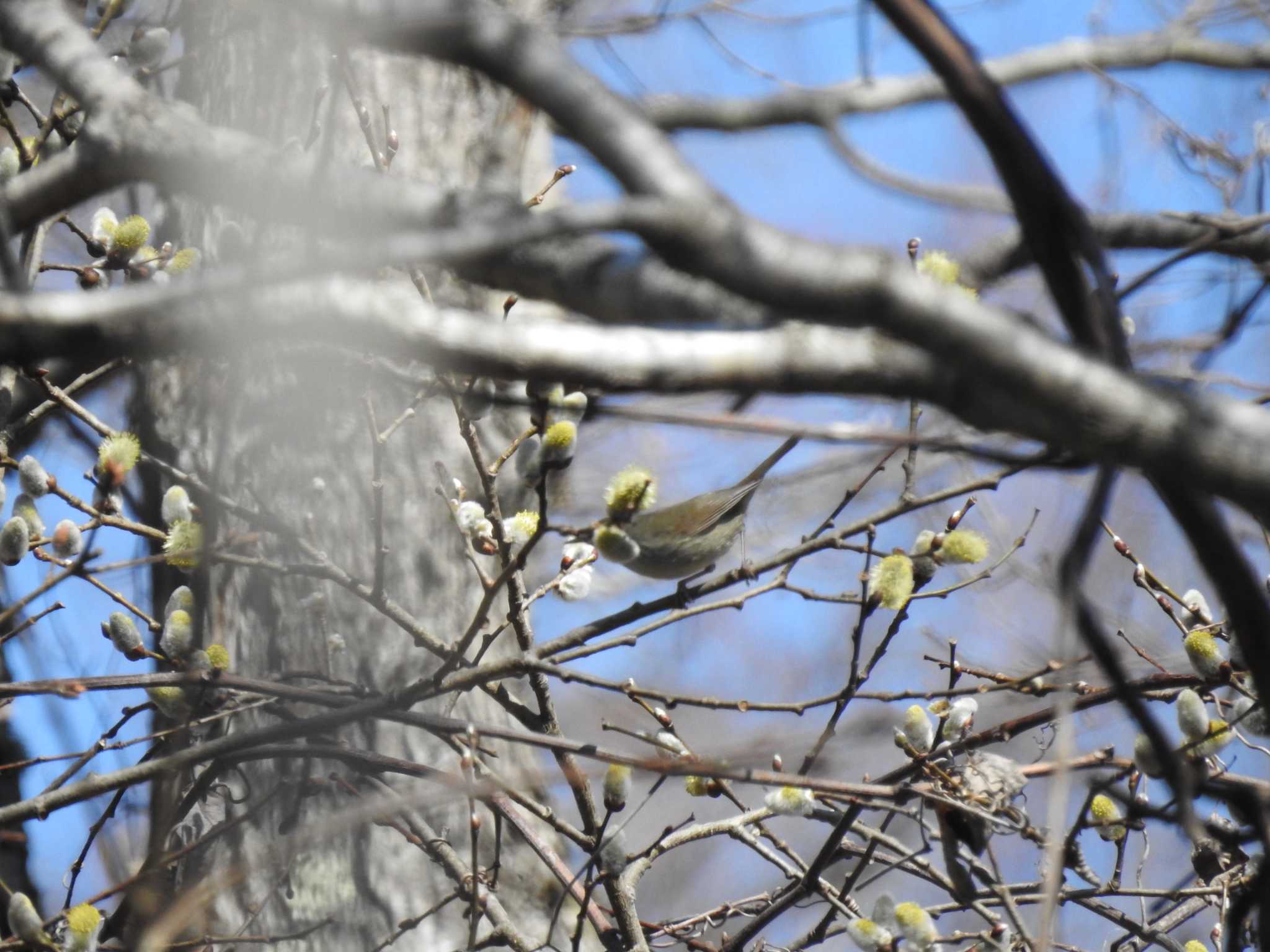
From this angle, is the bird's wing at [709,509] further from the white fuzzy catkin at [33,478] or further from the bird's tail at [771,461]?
the white fuzzy catkin at [33,478]

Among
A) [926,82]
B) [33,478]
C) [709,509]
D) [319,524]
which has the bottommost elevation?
[33,478]

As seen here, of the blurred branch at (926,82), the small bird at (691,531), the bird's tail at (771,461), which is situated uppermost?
the blurred branch at (926,82)

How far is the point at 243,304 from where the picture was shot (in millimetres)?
822

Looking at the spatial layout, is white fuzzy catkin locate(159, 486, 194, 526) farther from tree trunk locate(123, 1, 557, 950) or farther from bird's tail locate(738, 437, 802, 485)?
bird's tail locate(738, 437, 802, 485)

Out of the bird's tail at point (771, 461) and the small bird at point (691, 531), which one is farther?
the small bird at point (691, 531)

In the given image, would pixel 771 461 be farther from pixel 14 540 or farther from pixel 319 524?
pixel 14 540

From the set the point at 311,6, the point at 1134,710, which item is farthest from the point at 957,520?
the point at 311,6

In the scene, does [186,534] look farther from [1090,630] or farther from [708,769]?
[1090,630]

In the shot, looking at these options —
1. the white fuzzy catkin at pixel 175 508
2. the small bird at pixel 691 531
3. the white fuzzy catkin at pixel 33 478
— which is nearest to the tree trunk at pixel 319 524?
the white fuzzy catkin at pixel 175 508

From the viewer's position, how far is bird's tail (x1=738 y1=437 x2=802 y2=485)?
151 cm

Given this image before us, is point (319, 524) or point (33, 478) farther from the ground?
point (319, 524)

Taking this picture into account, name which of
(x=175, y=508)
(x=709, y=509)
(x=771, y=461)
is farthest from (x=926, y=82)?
(x=175, y=508)

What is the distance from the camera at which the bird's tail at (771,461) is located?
151cm

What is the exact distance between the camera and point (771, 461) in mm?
1909
